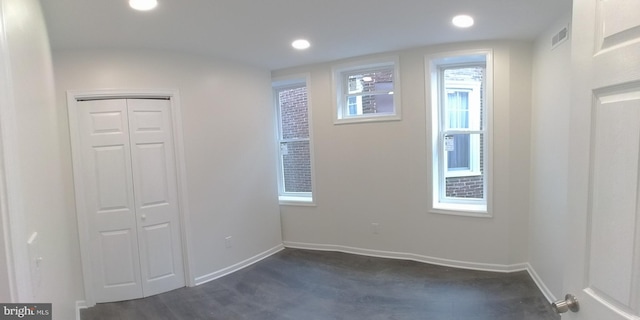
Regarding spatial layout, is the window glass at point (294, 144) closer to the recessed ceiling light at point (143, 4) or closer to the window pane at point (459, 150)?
the window pane at point (459, 150)

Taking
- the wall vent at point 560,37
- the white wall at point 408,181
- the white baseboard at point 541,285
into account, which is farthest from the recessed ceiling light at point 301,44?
the white baseboard at point 541,285

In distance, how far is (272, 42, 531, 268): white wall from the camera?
3184 millimetres

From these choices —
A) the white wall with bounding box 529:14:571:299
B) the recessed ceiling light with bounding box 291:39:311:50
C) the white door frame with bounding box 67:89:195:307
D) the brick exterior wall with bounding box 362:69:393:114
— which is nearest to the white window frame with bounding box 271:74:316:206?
the brick exterior wall with bounding box 362:69:393:114

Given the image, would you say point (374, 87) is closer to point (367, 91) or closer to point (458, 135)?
point (367, 91)

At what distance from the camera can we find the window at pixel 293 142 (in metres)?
4.33

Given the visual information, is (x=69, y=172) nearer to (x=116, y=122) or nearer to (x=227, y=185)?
(x=116, y=122)

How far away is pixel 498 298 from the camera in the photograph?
9.16 feet

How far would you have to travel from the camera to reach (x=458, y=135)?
3574 mm

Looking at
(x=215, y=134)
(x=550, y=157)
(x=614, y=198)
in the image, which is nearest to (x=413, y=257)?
(x=550, y=157)

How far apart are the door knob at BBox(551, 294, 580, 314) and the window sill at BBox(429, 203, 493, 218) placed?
2.43 metres

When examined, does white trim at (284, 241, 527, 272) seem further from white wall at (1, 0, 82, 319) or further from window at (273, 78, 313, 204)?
white wall at (1, 0, 82, 319)

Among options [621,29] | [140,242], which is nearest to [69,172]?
[140,242]

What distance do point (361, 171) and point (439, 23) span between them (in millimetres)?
1833

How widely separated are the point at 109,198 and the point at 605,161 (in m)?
3.51
